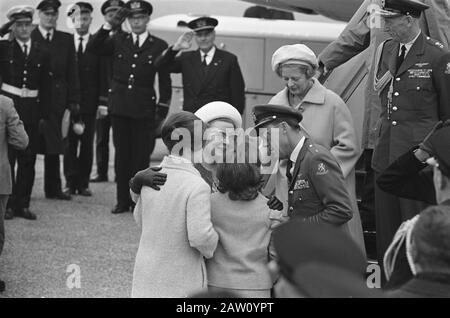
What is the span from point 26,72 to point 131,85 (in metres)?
0.97

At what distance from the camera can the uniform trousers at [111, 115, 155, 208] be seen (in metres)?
10.1

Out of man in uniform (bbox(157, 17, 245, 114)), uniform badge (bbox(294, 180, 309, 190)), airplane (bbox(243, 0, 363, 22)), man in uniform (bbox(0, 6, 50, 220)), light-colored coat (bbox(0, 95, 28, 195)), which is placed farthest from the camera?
man in uniform (bbox(0, 6, 50, 220))

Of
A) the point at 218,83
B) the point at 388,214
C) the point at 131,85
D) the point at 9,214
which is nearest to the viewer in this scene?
the point at 388,214

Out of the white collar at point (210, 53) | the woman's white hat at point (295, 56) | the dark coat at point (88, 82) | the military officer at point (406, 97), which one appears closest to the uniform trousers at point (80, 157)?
the dark coat at point (88, 82)

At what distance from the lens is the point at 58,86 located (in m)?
10.5

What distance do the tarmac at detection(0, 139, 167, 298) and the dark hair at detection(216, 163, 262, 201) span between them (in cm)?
248

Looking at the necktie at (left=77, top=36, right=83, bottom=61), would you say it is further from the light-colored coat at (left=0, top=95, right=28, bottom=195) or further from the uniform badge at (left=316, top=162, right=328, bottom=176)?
the uniform badge at (left=316, top=162, right=328, bottom=176)

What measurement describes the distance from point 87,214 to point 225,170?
17.4 ft

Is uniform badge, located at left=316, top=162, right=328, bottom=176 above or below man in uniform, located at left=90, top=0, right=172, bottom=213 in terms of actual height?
above

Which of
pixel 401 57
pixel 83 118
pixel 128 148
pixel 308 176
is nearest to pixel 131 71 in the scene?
pixel 128 148

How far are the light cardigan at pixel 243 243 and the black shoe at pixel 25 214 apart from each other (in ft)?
16.4

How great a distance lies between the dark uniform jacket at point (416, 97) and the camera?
575 centimetres

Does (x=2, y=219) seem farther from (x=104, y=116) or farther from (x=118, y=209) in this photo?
(x=104, y=116)

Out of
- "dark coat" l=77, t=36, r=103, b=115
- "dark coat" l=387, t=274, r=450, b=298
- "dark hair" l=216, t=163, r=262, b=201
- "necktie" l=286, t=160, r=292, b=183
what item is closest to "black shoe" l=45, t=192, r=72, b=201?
"dark coat" l=77, t=36, r=103, b=115
